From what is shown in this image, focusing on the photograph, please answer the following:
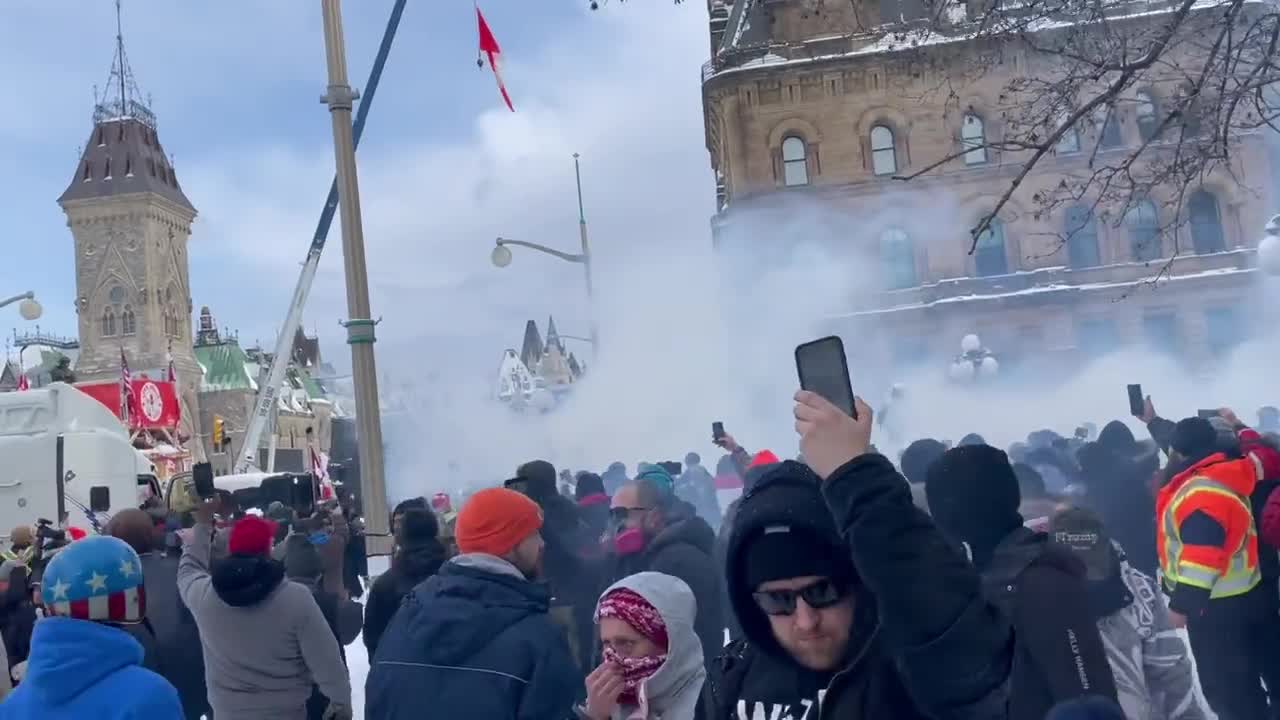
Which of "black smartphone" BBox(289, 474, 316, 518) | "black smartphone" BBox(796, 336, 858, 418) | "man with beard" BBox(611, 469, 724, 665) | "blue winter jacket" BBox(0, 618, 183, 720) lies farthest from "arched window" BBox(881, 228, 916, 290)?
"black smartphone" BBox(796, 336, 858, 418)

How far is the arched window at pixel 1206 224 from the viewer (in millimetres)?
33469

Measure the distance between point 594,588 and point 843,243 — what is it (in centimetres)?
2784

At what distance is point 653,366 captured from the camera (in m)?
33.4

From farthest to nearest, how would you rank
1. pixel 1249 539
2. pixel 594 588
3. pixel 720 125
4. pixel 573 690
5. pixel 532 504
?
pixel 720 125, pixel 594 588, pixel 1249 539, pixel 532 504, pixel 573 690

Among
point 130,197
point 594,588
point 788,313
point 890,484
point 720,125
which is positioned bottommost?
point 594,588

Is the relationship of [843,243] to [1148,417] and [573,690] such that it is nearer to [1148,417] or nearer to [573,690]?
[1148,417]

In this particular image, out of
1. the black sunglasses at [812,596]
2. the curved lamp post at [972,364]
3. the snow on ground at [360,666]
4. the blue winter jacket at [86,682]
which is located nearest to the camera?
the black sunglasses at [812,596]

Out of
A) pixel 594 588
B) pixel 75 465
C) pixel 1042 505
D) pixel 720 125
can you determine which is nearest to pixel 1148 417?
pixel 1042 505

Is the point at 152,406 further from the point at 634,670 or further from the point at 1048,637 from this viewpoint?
the point at 1048,637

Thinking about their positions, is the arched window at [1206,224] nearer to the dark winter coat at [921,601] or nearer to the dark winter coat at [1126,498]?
the dark winter coat at [1126,498]

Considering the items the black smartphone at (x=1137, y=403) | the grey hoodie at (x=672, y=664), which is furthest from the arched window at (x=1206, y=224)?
the grey hoodie at (x=672, y=664)

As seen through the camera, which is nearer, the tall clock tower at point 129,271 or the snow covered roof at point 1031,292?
the snow covered roof at point 1031,292

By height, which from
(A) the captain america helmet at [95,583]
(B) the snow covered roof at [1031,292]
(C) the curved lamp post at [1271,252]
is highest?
(B) the snow covered roof at [1031,292]

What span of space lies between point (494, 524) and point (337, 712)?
5.75 ft
